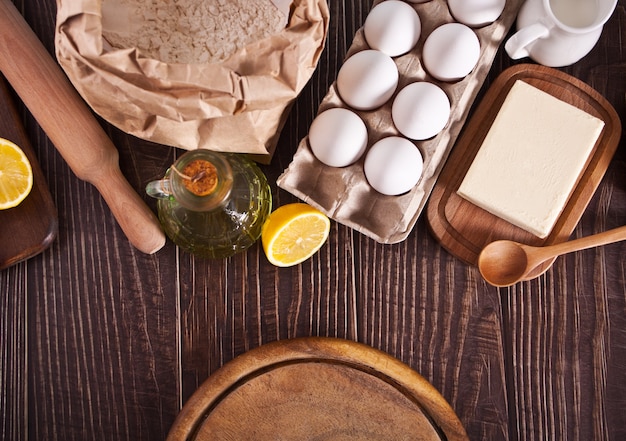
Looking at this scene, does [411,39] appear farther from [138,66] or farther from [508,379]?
[508,379]

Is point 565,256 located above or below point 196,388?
above

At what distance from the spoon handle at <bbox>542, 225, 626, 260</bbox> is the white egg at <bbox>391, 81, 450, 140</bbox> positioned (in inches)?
9.1

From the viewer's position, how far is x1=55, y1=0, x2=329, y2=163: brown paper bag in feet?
2.26

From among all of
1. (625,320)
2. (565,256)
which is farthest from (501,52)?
(625,320)

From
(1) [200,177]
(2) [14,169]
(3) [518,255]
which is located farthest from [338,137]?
(2) [14,169]

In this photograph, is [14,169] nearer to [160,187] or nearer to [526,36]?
[160,187]

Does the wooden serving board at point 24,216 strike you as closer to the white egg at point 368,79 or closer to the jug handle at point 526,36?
the white egg at point 368,79

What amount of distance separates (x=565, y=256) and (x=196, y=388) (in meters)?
0.57

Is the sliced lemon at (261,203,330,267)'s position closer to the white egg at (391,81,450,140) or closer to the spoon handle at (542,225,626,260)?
the white egg at (391,81,450,140)

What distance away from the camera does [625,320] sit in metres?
0.91

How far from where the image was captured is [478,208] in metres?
0.89

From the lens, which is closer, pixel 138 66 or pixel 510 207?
pixel 138 66

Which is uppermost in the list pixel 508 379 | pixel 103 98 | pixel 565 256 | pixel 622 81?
pixel 103 98

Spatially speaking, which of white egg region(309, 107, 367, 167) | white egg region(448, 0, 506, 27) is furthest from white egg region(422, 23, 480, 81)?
white egg region(309, 107, 367, 167)
